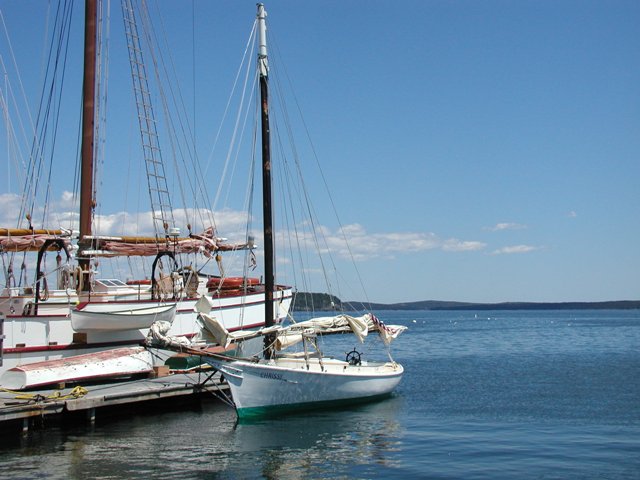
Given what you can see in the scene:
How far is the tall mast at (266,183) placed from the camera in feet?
94.3

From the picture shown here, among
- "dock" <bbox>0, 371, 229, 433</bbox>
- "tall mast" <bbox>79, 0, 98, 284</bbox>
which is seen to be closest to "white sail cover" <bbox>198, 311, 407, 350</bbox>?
"dock" <bbox>0, 371, 229, 433</bbox>

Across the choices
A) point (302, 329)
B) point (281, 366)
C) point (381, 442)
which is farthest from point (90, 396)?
point (381, 442)

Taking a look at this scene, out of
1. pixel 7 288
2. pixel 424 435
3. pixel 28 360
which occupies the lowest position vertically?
pixel 424 435

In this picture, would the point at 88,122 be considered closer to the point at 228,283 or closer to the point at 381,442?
the point at 228,283

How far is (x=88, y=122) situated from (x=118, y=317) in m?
11.2

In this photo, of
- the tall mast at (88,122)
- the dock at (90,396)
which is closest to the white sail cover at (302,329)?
the dock at (90,396)


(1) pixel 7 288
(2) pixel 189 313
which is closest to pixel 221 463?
(2) pixel 189 313

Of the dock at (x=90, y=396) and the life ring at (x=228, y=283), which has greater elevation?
the life ring at (x=228, y=283)

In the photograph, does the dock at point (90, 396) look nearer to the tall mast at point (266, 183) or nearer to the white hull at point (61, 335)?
the white hull at point (61, 335)

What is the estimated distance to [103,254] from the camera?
116ft

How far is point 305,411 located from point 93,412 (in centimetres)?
788

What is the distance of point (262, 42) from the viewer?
100ft

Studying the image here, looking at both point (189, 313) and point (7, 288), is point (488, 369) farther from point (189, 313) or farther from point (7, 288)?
point (7, 288)

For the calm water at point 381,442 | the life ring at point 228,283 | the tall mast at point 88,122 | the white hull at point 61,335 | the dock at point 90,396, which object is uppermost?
the tall mast at point 88,122
